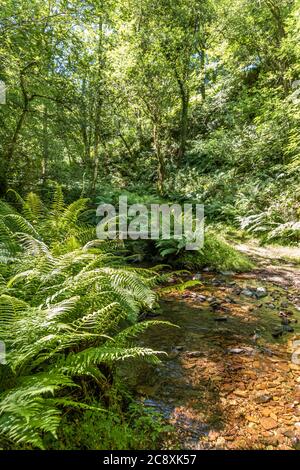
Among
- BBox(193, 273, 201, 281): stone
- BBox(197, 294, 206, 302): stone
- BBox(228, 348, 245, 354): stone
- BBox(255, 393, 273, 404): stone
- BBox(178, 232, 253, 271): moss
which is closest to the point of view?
BBox(255, 393, 273, 404): stone

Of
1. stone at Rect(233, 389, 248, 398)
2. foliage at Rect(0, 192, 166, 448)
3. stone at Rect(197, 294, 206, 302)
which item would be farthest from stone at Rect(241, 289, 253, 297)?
stone at Rect(233, 389, 248, 398)

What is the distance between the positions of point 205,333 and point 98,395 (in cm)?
164

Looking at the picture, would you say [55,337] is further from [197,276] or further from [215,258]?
[215,258]

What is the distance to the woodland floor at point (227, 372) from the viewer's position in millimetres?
2006

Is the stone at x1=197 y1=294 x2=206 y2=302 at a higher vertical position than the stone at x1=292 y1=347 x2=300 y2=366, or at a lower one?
higher

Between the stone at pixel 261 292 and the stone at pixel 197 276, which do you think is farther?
the stone at pixel 197 276

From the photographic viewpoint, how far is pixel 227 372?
Answer: 2666 mm

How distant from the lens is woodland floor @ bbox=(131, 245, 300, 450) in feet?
6.58

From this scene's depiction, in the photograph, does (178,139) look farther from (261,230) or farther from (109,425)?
(109,425)

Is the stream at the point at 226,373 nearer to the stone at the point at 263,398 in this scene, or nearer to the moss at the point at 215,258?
the stone at the point at 263,398

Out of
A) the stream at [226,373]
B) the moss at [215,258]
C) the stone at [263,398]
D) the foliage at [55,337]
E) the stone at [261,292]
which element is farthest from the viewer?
the moss at [215,258]

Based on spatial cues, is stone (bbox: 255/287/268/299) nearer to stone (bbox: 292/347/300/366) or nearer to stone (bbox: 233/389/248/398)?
stone (bbox: 292/347/300/366)

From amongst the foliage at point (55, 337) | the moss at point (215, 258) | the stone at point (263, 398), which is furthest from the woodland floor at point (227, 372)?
the moss at point (215, 258)

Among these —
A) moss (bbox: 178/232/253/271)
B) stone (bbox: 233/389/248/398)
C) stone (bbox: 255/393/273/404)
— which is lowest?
stone (bbox: 255/393/273/404)
